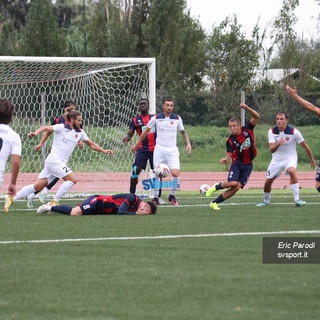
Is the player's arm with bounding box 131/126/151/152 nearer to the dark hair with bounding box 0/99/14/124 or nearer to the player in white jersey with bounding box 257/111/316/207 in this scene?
the player in white jersey with bounding box 257/111/316/207

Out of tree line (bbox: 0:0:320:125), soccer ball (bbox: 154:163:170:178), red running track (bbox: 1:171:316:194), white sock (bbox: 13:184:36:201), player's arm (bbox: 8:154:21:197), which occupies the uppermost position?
tree line (bbox: 0:0:320:125)

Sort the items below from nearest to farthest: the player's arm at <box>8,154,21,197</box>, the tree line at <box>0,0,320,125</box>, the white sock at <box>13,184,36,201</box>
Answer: the player's arm at <box>8,154,21,197</box> → the white sock at <box>13,184,36,201</box> → the tree line at <box>0,0,320,125</box>

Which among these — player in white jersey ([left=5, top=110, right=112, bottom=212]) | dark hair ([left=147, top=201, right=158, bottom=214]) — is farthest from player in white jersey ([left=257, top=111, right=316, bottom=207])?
player in white jersey ([left=5, top=110, right=112, bottom=212])

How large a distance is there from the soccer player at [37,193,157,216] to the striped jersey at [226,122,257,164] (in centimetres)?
191

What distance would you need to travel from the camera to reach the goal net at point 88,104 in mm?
15891

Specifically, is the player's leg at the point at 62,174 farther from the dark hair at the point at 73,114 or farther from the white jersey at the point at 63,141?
the dark hair at the point at 73,114

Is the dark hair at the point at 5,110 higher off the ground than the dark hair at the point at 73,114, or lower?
higher

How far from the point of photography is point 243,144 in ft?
36.5

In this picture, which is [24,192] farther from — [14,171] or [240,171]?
[240,171]

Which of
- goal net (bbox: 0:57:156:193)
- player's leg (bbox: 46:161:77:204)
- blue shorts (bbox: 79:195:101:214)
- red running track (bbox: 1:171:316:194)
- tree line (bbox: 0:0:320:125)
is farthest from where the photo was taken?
tree line (bbox: 0:0:320:125)

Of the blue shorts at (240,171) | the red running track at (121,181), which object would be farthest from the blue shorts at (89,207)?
the red running track at (121,181)

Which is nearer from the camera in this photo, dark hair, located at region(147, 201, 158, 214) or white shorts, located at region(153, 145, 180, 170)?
dark hair, located at region(147, 201, 158, 214)

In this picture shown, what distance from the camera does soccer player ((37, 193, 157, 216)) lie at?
32.7 ft

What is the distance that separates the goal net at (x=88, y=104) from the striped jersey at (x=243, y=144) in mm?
4538
